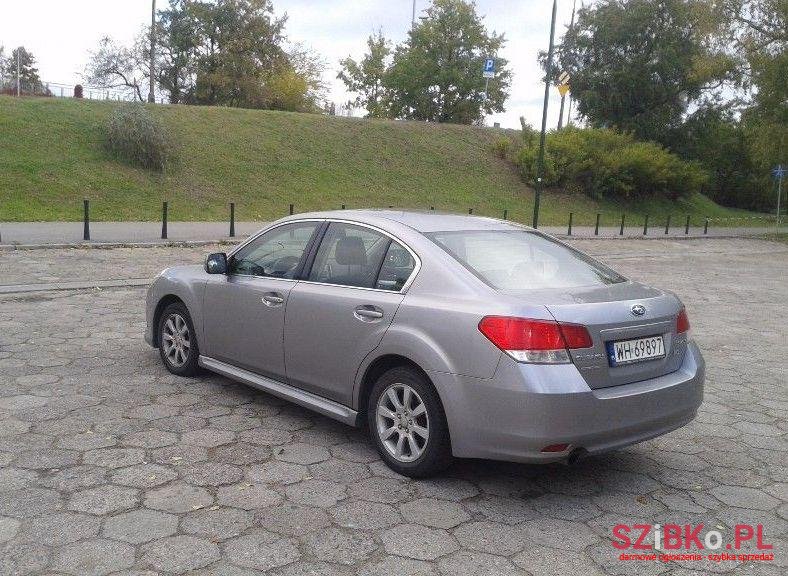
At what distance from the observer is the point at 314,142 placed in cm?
3547

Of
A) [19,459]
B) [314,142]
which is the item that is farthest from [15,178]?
[19,459]

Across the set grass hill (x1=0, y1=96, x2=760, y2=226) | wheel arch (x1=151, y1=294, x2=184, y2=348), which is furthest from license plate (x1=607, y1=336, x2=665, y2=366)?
grass hill (x1=0, y1=96, x2=760, y2=226)

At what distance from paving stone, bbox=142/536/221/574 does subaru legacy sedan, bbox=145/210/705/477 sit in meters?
1.25

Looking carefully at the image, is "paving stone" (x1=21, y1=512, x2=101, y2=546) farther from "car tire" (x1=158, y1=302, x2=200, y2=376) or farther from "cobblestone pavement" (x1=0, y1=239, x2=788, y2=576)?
"car tire" (x1=158, y1=302, x2=200, y2=376)

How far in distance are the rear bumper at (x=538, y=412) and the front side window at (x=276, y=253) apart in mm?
1619

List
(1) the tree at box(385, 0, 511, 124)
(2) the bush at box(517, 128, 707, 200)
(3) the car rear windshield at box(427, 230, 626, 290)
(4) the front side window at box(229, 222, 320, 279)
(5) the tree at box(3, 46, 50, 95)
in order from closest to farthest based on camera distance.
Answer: (3) the car rear windshield at box(427, 230, 626, 290), (4) the front side window at box(229, 222, 320, 279), (2) the bush at box(517, 128, 707, 200), (5) the tree at box(3, 46, 50, 95), (1) the tree at box(385, 0, 511, 124)

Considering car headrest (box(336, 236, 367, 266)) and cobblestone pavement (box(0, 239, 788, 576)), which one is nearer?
cobblestone pavement (box(0, 239, 788, 576))

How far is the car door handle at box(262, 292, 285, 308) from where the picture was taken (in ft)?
16.6

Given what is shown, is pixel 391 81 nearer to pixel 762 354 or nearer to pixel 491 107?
pixel 491 107

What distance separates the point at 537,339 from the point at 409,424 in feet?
2.97

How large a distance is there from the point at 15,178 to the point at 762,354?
→ 22520mm

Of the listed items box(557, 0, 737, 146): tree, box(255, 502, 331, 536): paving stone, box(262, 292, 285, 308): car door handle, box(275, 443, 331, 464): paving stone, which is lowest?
box(275, 443, 331, 464): paving stone

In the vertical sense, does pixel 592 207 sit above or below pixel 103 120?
below

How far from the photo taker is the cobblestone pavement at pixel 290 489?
3.37 meters
